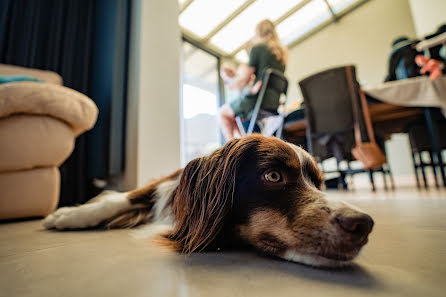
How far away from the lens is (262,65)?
3.37 meters

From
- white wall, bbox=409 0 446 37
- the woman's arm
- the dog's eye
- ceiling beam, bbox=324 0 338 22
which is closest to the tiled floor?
the dog's eye

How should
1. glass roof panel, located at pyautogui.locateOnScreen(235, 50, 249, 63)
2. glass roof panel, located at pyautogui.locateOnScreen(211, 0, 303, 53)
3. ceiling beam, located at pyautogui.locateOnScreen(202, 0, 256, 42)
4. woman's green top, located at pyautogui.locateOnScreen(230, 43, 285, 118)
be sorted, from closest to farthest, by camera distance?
woman's green top, located at pyautogui.locateOnScreen(230, 43, 285, 118)
ceiling beam, located at pyautogui.locateOnScreen(202, 0, 256, 42)
glass roof panel, located at pyautogui.locateOnScreen(211, 0, 303, 53)
glass roof panel, located at pyautogui.locateOnScreen(235, 50, 249, 63)

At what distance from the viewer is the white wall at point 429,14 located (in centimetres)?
489

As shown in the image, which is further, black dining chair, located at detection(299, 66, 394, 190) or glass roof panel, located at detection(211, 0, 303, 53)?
glass roof panel, located at detection(211, 0, 303, 53)

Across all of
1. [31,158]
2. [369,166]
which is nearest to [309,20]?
[369,166]

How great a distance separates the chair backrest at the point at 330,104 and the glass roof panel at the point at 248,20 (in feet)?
18.0

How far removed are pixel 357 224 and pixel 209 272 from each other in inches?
16.0

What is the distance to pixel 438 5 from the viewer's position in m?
4.96

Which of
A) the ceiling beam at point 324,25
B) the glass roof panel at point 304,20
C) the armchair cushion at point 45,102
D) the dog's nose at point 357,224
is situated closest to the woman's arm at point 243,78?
the armchair cushion at point 45,102

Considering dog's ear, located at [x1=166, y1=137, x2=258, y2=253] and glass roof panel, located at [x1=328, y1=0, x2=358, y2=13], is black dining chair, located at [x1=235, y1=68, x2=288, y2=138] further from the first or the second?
glass roof panel, located at [x1=328, y1=0, x2=358, y2=13]

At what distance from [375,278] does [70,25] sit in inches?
164

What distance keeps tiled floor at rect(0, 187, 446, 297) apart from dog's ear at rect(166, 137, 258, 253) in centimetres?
8

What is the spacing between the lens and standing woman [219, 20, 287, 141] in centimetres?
331

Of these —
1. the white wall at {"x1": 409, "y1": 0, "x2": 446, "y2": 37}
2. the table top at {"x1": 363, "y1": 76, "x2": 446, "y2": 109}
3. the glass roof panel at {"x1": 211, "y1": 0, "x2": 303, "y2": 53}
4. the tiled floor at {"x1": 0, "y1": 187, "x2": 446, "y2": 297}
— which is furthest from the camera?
the glass roof panel at {"x1": 211, "y1": 0, "x2": 303, "y2": 53}
